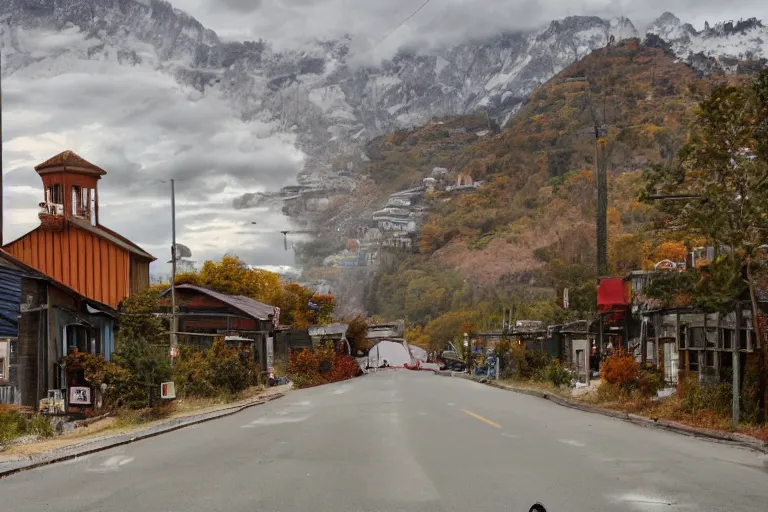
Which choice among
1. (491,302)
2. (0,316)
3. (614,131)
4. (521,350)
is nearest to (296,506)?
(0,316)

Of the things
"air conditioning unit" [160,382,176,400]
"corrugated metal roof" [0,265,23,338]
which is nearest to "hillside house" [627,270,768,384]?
"air conditioning unit" [160,382,176,400]

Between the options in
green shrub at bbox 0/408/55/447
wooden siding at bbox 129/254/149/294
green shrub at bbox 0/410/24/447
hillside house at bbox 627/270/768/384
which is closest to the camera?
green shrub at bbox 0/410/24/447

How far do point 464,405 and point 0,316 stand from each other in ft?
49.3

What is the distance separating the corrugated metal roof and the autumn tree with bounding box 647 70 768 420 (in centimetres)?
1762

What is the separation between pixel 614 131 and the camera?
191 m

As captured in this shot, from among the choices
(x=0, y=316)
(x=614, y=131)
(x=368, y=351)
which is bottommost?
(x=368, y=351)

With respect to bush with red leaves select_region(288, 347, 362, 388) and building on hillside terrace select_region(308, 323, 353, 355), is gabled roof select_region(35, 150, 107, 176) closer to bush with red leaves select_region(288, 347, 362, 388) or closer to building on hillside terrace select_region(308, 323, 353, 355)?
bush with red leaves select_region(288, 347, 362, 388)

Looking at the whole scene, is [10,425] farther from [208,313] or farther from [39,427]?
[208,313]

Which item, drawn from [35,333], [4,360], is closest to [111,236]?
[35,333]

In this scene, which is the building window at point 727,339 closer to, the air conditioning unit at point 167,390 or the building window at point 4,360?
the air conditioning unit at point 167,390

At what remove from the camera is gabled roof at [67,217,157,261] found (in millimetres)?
41875

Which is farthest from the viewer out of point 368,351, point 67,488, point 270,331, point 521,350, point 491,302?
point 491,302

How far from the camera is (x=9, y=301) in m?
24.0

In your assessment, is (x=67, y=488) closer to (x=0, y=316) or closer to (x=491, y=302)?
(x=0, y=316)
